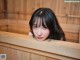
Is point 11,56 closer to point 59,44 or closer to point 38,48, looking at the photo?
point 38,48

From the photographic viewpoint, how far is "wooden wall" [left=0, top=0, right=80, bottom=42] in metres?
2.63

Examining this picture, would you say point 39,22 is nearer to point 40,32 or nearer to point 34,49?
point 40,32

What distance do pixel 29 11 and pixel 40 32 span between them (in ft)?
7.43

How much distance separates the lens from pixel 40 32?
1.00 meters

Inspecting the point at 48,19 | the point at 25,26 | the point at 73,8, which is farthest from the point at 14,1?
the point at 48,19

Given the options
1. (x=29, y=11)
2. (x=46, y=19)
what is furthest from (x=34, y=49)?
(x=29, y=11)

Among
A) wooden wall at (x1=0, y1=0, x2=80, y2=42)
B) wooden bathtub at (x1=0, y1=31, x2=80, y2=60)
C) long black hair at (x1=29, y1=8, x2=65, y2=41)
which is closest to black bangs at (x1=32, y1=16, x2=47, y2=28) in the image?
long black hair at (x1=29, y1=8, x2=65, y2=41)

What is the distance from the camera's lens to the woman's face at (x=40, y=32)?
97 cm

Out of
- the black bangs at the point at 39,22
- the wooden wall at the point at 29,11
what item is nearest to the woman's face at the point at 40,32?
the black bangs at the point at 39,22

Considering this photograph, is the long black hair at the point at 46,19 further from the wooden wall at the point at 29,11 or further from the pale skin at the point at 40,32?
the wooden wall at the point at 29,11

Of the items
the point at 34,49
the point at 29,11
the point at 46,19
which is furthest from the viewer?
the point at 29,11

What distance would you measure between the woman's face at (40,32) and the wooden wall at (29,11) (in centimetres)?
146

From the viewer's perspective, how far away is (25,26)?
2684 mm

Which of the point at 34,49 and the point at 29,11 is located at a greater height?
the point at 29,11
